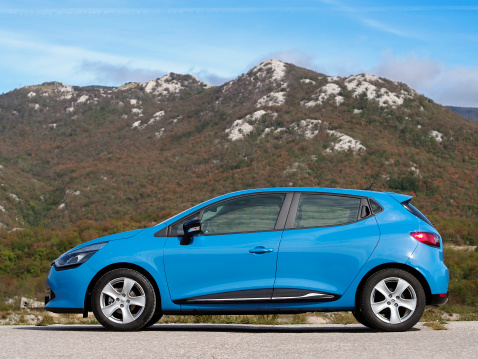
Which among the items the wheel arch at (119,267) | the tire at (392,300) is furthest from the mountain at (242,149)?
the tire at (392,300)

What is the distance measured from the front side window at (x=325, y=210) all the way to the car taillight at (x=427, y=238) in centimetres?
68

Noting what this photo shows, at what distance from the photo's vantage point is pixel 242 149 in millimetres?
114375

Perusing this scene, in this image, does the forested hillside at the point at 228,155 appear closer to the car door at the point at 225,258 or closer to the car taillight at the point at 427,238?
the car door at the point at 225,258

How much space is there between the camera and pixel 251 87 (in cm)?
14900

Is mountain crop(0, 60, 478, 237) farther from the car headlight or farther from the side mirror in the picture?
the side mirror

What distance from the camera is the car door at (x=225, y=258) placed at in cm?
735

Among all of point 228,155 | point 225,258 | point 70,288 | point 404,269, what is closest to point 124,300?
point 70,288

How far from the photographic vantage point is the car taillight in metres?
7.52

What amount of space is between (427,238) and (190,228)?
8.54 ft

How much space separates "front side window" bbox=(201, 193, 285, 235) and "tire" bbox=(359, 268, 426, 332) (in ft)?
4.19

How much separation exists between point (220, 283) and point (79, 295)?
1.59 metres

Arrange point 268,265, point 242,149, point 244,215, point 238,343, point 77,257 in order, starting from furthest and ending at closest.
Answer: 1. point 242,149
2. point 77,257
3. point 244,215
4. point 268,265
5. point 238,343

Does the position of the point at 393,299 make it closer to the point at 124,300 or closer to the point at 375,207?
the point at 375,207

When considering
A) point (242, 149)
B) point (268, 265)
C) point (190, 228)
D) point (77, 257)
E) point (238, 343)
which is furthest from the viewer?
point (242, 149)
